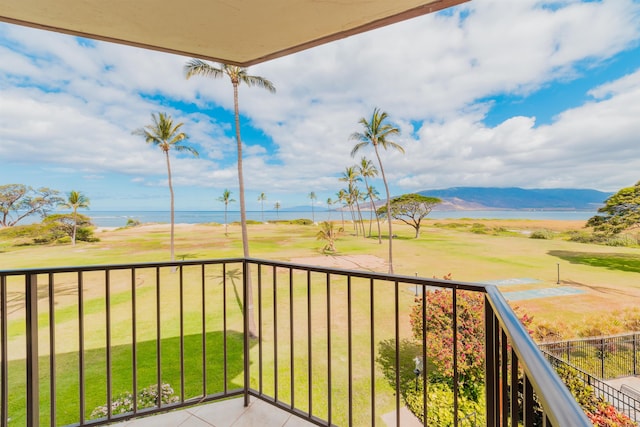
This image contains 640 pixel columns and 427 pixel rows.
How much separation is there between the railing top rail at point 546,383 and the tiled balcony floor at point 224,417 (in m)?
1.49

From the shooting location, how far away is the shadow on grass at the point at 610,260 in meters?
18.6

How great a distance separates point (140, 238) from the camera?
24.5 metres

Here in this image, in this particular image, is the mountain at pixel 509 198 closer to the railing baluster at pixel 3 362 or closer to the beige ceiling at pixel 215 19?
the beige ceiling at pixel 215 19

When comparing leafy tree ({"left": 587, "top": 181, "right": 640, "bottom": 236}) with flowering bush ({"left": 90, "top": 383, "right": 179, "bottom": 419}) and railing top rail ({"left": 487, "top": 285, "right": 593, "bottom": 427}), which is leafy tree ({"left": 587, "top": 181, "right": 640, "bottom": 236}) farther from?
flowering bush ({"left": 90, "top": 383, "right": 179, "bottom": 419})

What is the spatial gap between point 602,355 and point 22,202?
24.2m

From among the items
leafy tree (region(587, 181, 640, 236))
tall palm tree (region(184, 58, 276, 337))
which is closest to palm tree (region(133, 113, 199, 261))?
tall palm tree (region(184, 58, 276, 337))

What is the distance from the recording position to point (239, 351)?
10445mm

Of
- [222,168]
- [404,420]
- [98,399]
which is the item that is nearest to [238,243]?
[222,168]

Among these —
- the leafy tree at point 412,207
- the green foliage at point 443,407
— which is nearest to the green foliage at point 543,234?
the leafy tree at point 412,207

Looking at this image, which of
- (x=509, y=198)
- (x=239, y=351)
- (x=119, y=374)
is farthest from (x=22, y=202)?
(x=509, y=198)

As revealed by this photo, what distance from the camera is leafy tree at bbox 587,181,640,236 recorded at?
48.6 feet

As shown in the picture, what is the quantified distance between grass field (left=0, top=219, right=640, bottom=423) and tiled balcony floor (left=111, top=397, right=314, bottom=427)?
3960mm

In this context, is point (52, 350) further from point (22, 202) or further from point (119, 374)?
point (22, 202)

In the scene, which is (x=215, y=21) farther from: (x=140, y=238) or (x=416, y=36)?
A: (x=140, y=238)
